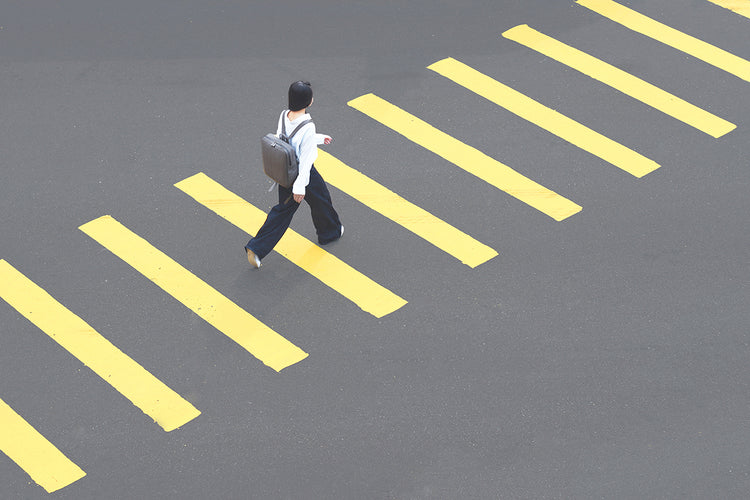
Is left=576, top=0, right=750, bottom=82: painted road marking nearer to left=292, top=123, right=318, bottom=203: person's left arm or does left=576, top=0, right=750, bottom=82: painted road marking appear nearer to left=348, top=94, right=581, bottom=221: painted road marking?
left=348, top=94, right=581, bottom=221: painted road marking

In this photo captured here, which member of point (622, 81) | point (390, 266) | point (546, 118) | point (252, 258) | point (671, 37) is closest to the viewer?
point (252, 258)

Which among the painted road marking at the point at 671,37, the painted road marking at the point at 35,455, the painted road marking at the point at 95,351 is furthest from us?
the painted road marking at the point at 671,37

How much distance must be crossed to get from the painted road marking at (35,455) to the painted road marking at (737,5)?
10.6 meters

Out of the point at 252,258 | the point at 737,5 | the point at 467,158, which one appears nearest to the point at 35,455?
the point at 252,258

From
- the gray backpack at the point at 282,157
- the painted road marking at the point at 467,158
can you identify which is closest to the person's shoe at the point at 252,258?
the gray backpack at the point at 282,157

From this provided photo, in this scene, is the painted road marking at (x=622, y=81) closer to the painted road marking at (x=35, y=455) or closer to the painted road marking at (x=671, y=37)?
the painted road marking at (x=671, y=37)

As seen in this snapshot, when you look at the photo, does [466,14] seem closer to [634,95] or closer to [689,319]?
[634,95]

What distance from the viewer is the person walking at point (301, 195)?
33.8ft

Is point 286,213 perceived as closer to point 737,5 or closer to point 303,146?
point 303,146

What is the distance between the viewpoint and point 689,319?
34.1 ft

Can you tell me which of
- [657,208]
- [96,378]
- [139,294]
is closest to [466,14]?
[657,208]

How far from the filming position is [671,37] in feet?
47.5

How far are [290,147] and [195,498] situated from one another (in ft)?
10.9

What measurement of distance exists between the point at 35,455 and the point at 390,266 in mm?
3817
